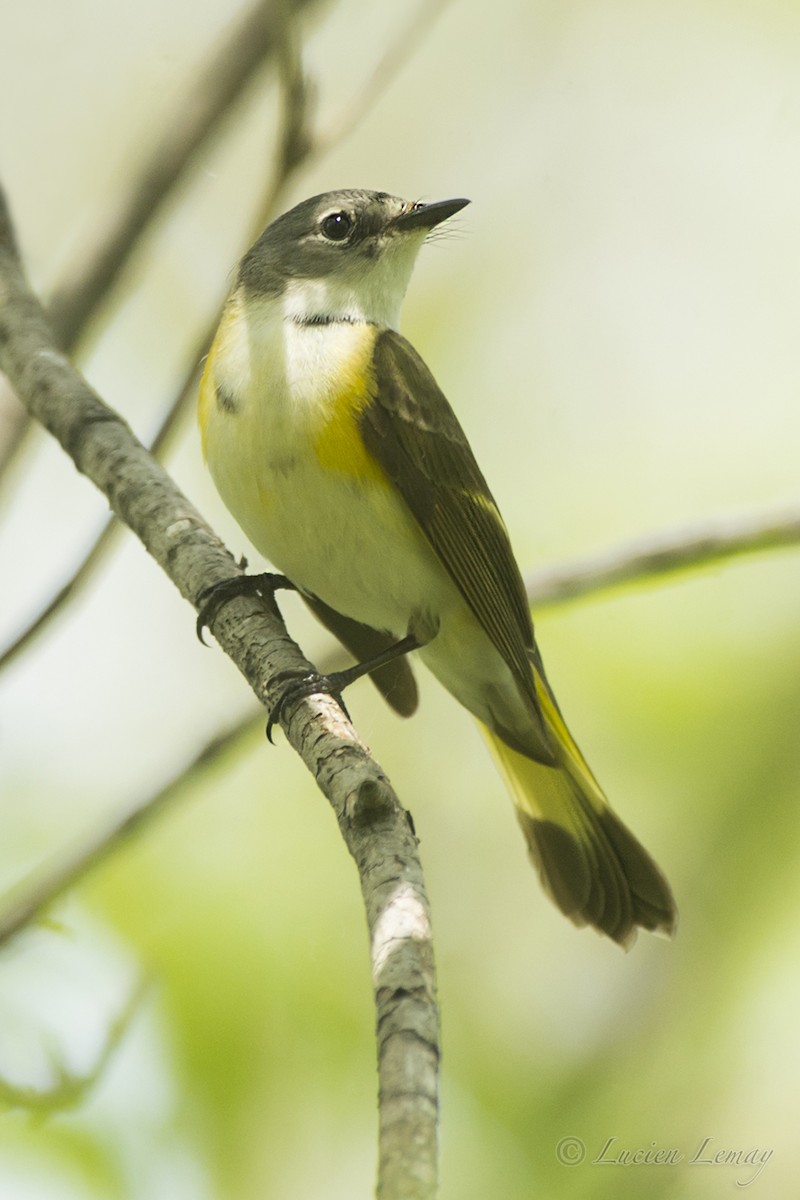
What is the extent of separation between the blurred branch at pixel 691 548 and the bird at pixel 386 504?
25 centimetres

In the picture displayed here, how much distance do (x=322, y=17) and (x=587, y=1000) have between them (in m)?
2.96

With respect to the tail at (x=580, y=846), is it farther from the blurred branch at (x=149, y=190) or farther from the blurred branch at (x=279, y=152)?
the blurred branch at (x=149, y=190)

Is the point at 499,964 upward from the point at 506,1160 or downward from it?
upward

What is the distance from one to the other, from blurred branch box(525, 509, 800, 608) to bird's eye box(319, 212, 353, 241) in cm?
119

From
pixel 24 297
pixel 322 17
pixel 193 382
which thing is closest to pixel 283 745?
pixel 193 382

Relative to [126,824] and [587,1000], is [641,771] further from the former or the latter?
[126,824]

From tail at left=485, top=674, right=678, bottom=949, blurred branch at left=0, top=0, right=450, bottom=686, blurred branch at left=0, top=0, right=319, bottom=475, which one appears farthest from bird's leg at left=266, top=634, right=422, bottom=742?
blurred branch at left=0, top=0, right=319, bottom=475

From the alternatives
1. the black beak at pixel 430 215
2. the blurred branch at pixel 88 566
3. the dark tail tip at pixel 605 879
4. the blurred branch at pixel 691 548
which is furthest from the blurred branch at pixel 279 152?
the dark tail tip at pixel 605 879

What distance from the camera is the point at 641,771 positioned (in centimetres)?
409

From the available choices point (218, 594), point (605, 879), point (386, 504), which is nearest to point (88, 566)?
point (218, 594)

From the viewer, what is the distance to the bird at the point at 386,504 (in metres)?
2.93

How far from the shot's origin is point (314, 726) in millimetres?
2086

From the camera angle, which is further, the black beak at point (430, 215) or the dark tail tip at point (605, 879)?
the dark tail tip at point (605, 879)

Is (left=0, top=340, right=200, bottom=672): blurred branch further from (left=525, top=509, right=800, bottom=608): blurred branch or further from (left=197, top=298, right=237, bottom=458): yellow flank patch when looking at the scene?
(left=525, top=509, right=800, bottom=608): blurred branch
